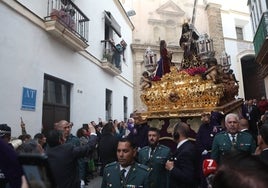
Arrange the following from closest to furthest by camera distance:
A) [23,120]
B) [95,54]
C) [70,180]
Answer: [70,180] < [23,120] < [95,54]

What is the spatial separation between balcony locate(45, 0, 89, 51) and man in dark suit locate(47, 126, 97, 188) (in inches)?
177

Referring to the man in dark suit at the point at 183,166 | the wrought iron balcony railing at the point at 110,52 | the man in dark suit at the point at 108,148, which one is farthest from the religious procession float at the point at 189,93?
the wrought iron balcony railing at the point at 110,52

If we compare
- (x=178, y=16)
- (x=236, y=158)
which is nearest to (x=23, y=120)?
(x=236, y=158)

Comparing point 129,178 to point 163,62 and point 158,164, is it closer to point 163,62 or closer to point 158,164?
point 158,164

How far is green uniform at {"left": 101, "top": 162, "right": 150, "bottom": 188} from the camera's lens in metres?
2.31

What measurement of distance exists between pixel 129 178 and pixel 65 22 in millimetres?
6006

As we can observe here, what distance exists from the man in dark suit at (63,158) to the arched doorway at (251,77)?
1755cm

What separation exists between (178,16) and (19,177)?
1874 centimetres

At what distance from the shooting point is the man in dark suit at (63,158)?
119 inches

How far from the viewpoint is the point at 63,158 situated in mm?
3066

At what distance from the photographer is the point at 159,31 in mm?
18688

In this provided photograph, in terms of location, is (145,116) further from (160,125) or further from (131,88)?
(131,88)

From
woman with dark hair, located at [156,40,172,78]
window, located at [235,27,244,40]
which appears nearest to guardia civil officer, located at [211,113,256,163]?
woman with dark hair, located at [156,40,172,78]

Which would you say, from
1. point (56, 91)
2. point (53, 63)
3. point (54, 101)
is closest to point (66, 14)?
point (53, 63)
